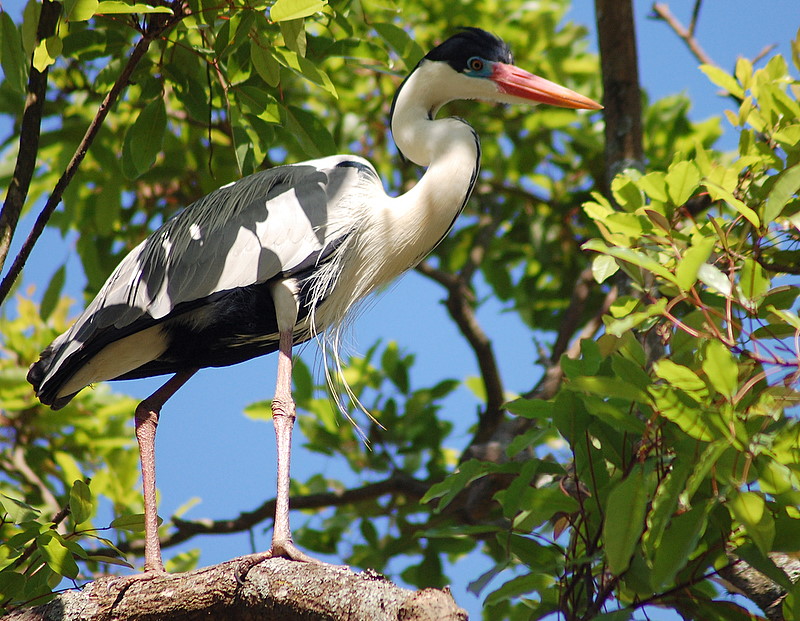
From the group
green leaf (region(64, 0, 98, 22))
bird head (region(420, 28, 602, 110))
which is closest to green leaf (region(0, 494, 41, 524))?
green leaf (region(64, 0, 98, 22))

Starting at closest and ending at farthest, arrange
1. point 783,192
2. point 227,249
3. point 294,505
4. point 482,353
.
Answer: point 783,192 < point 227,249 < point 294,505 < point 482,353

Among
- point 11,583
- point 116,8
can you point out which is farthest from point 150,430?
point 116,8

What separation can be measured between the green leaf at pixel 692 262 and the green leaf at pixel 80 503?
4.91 feet

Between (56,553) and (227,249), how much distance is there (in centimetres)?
110

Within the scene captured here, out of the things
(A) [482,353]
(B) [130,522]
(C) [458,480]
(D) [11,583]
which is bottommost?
(D) [11,583]

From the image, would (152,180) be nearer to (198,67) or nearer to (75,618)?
(198,67)

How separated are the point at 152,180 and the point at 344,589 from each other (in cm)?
242

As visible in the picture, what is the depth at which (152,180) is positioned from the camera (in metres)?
3.91

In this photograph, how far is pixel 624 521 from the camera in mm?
1758

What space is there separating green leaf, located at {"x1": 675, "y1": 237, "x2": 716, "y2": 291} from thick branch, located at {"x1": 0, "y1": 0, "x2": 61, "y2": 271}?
1.67 meters

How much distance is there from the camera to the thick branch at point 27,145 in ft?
7.98

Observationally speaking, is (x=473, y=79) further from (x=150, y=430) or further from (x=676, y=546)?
(x=676, y=546)

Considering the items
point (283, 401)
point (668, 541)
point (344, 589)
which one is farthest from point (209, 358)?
point (668, 541)

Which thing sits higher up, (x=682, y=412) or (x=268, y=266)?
(x=268, y=266)
